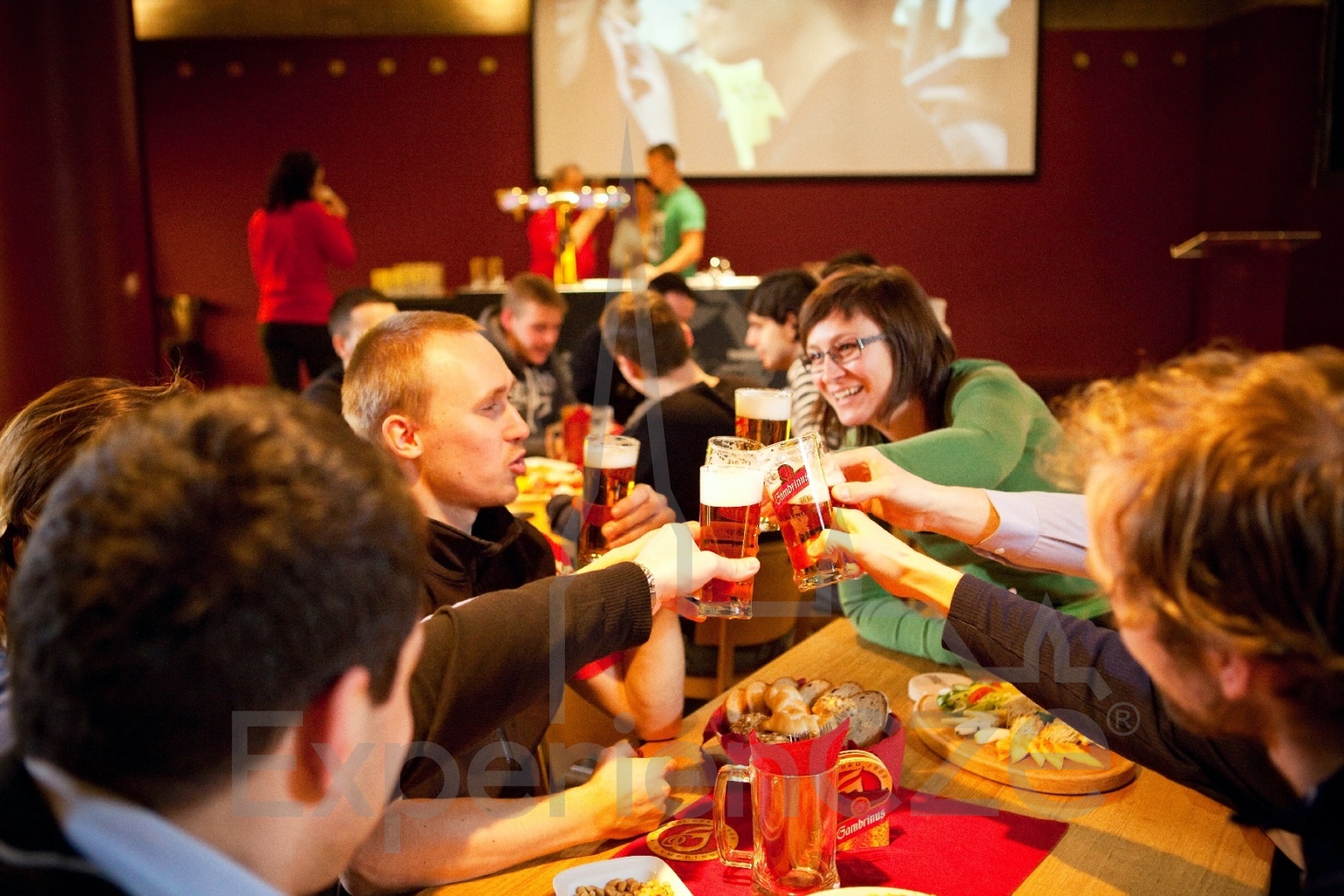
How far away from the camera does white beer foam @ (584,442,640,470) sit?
7.98ft

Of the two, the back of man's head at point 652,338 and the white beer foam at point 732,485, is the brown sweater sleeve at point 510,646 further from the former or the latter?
the back of man's head at point 652,338

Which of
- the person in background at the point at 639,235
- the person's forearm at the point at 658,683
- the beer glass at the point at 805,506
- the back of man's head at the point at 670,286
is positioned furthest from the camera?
the person in background at the point at 639,235

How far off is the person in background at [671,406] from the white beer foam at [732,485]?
4.78ft

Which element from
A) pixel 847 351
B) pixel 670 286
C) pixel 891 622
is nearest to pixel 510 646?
pixel 891 622

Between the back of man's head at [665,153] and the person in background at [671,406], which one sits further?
the back of man's head at [665,153]

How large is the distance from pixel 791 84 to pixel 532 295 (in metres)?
4.73

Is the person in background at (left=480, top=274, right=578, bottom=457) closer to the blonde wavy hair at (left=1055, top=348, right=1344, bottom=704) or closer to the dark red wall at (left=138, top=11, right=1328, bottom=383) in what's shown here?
the blonde wavy hair at (left=1055, top=348, right=1344, bottom=704)

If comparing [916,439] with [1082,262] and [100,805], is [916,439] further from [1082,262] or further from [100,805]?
A: [1082,262]

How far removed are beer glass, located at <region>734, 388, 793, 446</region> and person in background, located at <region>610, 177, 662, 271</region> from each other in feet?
18.8

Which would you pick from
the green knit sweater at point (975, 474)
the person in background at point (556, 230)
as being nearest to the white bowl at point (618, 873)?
the green knit sweater at point (975, 474)

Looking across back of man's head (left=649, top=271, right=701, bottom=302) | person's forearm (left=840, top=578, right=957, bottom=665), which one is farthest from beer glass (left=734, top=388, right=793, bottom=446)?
back of man's head (left=649, top=271, right=701, bottom=302)

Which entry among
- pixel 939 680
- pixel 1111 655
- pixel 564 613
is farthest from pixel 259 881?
pixel 939 680

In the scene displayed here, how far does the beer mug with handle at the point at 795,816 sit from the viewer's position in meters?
1.33

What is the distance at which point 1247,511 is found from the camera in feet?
2.78
